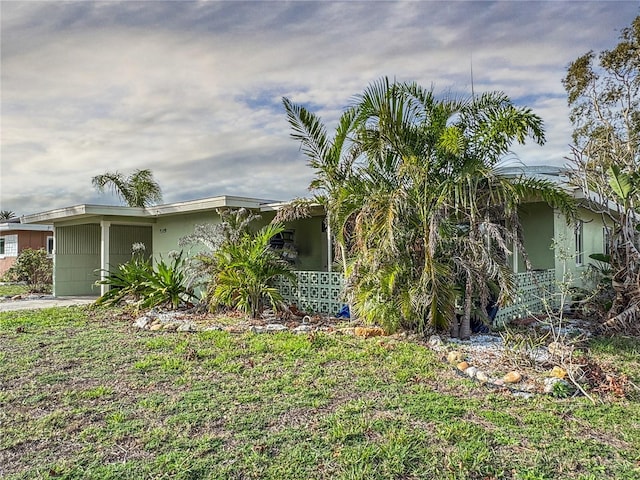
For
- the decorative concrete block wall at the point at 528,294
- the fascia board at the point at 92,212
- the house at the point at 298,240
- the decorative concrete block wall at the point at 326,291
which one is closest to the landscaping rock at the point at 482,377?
the house at the point at 298,240

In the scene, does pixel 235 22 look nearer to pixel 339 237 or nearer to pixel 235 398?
pixel 339 237

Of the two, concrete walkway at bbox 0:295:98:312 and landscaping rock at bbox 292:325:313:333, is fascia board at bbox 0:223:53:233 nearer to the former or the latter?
concrete walkway at bbox 0:295:98:312

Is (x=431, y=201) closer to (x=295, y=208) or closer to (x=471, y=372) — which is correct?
(x=471, y=372)

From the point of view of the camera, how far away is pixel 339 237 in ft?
24.6

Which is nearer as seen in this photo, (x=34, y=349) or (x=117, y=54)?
(x=34, y=349)

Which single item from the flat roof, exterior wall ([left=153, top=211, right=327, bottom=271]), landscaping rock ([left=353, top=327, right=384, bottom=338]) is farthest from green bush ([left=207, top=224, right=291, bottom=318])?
exterior wall ([left=153, top=211, right=327, bottom=271])

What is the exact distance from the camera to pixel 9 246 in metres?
21.7

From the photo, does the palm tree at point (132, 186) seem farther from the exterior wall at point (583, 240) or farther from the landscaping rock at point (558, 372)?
the landscaping rock at point (558, 372)

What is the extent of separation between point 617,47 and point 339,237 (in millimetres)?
15447

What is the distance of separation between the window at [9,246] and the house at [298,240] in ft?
25.1

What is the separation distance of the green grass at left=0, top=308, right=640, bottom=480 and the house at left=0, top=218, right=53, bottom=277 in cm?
1739

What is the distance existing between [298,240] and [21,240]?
602 inches

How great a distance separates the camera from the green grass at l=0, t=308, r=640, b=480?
10.1ft

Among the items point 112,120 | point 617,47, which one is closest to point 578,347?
point 112,120
